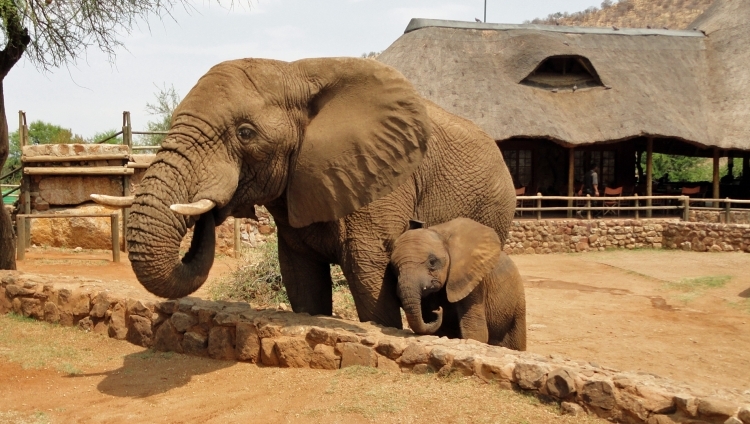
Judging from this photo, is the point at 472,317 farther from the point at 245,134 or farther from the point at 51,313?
the point at 51,313

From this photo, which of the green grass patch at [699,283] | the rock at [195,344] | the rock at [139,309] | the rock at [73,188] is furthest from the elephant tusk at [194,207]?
the green grass patch at [699,283]

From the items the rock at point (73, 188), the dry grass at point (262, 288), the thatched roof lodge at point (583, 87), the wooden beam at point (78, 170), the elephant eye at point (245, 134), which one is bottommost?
the dry grass at point (262, 288)

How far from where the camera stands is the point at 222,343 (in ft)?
19.6

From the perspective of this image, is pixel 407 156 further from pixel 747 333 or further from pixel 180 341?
pixel 747 333

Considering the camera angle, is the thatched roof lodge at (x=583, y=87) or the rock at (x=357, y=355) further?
the thatched roof lodge at (x=583, y=87)

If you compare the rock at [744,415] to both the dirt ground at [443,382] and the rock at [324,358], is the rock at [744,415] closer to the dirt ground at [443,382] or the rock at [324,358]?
the dirt ground at [443,382]

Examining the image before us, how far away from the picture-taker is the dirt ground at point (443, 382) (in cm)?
475

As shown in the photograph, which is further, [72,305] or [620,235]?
[620,235]

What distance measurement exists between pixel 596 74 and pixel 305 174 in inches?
822

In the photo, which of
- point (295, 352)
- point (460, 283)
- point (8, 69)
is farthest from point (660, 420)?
point (8, 69)

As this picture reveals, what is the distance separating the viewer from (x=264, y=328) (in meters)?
5.71

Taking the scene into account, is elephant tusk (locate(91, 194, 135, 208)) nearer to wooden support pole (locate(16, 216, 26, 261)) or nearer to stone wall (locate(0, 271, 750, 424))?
stone wall (locate(0, 271, 750, 424))

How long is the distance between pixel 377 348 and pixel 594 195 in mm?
19302

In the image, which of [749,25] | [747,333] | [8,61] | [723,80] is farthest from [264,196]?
[749,25]
